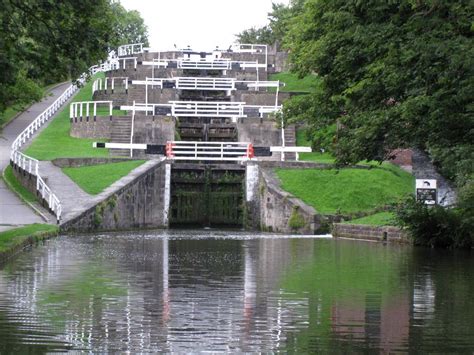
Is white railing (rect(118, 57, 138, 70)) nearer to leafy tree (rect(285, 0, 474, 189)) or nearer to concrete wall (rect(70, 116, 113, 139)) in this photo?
concrete wall (rect(70, 116, 113, 139))

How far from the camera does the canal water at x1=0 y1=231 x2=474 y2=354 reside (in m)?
12.8

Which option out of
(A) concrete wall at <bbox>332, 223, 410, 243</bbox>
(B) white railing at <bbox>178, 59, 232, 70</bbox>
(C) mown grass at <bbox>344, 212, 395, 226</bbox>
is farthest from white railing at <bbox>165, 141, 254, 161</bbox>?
(B) white railing at <bbox>178, 59, 232, 70</bbox>

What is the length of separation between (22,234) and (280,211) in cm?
1610

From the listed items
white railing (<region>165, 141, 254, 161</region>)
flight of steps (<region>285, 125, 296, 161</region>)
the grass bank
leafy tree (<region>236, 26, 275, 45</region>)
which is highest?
leafy tree (<region>236, 26, 275, 45</region>)

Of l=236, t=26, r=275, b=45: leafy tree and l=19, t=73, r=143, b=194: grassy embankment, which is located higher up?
l=236, t=26, r=275, b=45: leafy tree

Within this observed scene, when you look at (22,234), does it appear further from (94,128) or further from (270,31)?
(270,31)

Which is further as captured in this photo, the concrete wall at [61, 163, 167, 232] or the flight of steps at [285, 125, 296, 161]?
the flight of steps at [285, 125, 296, 161]

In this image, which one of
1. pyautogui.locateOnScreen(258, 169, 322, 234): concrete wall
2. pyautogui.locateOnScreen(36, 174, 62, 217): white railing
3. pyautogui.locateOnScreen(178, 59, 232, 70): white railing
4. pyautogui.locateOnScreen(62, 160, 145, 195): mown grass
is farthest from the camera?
pyautogui.locateOnScreen(178, 59, 232, 70): white railing

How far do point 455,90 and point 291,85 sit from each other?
2272 inches

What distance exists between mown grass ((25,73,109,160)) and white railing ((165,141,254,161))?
4374 mm

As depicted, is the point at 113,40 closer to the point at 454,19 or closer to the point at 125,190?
the point at 454,19

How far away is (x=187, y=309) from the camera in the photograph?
50.9ft

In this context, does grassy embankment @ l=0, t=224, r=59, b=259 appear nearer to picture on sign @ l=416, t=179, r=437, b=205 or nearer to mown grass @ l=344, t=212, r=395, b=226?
mown grass @ l=344, t=212, r=395, b=226

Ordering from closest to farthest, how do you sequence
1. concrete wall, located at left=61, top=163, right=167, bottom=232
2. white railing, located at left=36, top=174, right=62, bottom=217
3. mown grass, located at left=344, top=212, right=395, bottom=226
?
mown grass, located at left=344, top=212, right=395, bottom=226 < white railing, located at left=36, top=174, right=62, bottom=217 < concrete wall, located at left=61, top=163, right=167, bottom=232
